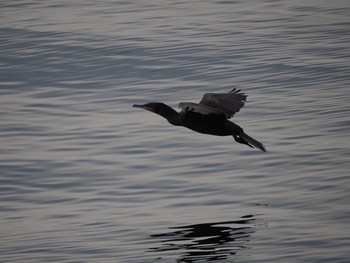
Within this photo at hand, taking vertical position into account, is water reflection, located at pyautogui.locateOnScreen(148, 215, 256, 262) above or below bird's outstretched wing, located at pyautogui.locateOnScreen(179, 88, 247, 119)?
below

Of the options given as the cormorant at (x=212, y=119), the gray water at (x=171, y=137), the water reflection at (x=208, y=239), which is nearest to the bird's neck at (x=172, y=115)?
the cormorant at (x=212, y=119)

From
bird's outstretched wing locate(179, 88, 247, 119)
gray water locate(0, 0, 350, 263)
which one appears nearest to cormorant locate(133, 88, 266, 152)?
bird's outstretched wing locate(179, 88, 247, 119)

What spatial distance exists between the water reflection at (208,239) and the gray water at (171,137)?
2cm

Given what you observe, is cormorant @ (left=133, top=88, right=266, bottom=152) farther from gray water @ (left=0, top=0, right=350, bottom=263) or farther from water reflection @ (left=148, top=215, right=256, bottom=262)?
water reflection @ (left=148, top=215, right=256, bottom=262)

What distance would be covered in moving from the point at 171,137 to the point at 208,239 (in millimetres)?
4321

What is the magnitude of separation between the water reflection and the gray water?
2 cm

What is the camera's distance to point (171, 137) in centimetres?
1495

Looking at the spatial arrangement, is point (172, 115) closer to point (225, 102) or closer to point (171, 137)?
point (225, 102)

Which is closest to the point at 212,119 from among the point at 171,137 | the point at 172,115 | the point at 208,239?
the point at 172,115

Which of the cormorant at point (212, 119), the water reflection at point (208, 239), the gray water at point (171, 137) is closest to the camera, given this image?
the water reflection at point (208, 239)

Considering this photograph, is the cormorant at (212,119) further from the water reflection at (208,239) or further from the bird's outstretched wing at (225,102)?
the water reflection at (208,239)

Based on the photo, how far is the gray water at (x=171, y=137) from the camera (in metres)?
11.0

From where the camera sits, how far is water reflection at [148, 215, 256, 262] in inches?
406

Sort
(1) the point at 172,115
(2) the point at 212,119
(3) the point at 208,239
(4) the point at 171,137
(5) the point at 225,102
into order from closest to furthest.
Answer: (3) the point at 208,239 < (2) the point at 212,119 < (1) the point at 172,115 < (5) the point at 225,102 < (4) the point at 171,137
